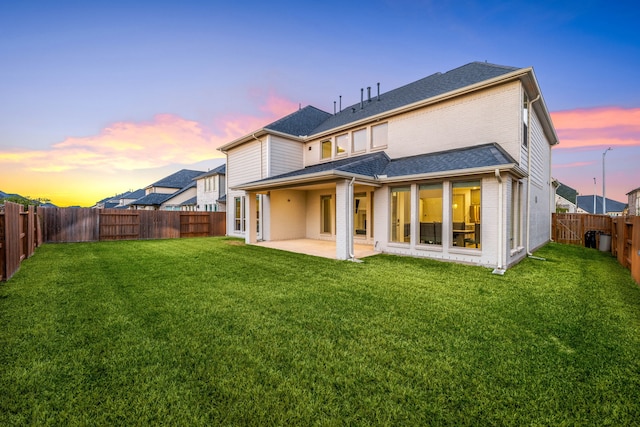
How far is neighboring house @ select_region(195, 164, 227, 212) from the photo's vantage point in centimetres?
2344

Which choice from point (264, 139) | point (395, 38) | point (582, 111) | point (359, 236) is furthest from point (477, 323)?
point (582, 111)

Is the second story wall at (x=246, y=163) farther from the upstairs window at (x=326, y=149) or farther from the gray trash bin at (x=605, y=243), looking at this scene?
the gray trash bin at (x=605, y=243)

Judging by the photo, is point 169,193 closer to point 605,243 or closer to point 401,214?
point 401,214

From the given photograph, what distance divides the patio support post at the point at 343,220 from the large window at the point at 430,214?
2.49 m

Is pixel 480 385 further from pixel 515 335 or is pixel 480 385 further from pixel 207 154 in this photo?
pixel 207 154

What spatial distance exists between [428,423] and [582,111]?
17.7 meters

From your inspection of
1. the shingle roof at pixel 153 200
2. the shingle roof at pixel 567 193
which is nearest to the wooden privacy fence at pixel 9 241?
the shingle roof at pixel 153 200

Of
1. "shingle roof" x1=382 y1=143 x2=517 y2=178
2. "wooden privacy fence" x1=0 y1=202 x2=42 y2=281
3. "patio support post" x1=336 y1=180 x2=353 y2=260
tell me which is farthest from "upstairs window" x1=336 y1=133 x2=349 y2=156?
"wooden privacy fence" x1=0 y1=202 x2=42 y2=281

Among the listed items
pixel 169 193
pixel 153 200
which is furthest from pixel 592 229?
pixel 169 193

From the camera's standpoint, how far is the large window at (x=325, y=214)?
13391 millimetres

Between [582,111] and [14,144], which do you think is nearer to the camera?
[582,111]

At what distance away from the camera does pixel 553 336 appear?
129 inches

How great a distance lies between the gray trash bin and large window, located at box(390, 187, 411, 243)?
963cm

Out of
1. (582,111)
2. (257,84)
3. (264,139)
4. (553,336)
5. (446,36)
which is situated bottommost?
(553,336)
